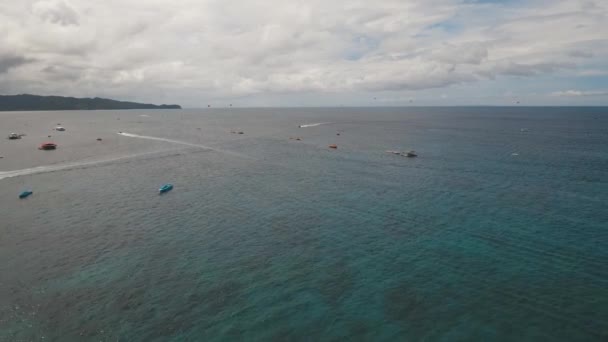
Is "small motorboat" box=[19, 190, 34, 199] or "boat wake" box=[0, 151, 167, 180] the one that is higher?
"boat wake" box=[0, 151, 167, 180]

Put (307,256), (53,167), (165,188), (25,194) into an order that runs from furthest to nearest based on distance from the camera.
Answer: (53,167) < (165,188) < (25,194) < (307,256)

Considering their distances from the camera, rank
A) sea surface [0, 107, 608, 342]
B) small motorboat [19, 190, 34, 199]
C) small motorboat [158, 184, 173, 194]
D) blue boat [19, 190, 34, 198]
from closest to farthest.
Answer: sea surface [0, 107, 608, 342]
small motorboat [19, 190, 34, 199]
blue boat [19, 190, 34, 198]
small motorboat [158, 184, 173, 194]

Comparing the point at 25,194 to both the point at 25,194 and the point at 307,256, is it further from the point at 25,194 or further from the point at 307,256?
the point at 307,256

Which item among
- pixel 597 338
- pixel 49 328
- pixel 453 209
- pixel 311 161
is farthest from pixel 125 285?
pixel 311 161

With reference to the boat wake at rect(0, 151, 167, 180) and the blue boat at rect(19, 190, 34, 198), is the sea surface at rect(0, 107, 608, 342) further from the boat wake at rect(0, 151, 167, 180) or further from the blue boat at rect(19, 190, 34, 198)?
the boat wake at rect(0, 151, 167, 180)

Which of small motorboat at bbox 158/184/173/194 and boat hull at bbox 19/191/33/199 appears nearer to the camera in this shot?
boat hull at bbox 19/191/33/199

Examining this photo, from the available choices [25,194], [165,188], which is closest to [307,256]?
[165,188]

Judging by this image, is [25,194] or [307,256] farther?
[25,194]

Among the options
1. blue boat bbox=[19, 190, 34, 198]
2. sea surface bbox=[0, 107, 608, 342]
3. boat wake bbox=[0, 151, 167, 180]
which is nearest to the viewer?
sea surface bbox=[0, 107, 608, 342]

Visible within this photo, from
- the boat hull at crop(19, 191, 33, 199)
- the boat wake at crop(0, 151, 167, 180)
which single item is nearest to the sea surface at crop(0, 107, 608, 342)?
the boat hull at crop(19, 191, 33, 199)

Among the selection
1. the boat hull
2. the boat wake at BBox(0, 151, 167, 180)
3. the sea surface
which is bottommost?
the sea surface
